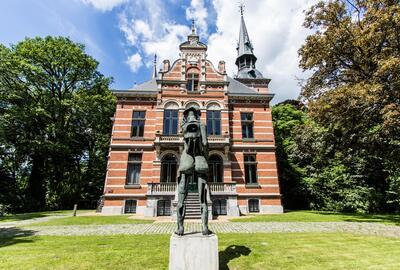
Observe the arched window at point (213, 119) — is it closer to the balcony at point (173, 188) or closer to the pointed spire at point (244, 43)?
the balcony at point (173, 188)

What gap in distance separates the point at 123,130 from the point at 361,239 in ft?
55.8

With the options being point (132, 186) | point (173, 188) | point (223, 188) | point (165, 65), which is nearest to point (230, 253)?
point (223, 188)

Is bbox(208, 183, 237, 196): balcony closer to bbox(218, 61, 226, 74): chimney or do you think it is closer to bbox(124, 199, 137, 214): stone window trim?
bbox(124, 199, 137, 214): stone window trim

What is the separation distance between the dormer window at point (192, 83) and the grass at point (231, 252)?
47.7 ft

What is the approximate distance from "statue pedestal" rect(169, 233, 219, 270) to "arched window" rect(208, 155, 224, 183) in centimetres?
1410

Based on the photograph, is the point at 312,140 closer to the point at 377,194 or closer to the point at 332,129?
the point at 332,129

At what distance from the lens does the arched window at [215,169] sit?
714 inches

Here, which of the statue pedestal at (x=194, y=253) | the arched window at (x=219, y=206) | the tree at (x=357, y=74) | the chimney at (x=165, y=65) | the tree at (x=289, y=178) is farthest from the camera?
the tree at (x=289, y=178)

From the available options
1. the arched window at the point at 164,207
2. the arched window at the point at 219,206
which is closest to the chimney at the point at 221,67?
the arched window at the point at 219,206

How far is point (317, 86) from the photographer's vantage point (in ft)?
46.2

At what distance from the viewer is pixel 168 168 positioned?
18094 millimetres

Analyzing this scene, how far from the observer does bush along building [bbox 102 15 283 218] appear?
17.4 metres

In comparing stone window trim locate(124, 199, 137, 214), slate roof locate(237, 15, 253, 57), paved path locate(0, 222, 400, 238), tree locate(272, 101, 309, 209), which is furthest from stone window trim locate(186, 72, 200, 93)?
slate roof locate(237, 15, 253, 57)

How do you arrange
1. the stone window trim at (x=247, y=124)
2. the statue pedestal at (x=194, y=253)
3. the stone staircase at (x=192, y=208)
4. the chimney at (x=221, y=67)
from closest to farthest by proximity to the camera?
the statue pedestal at (x=194, y=253) < the stone staircase at (x=192, y=208) < the stone window trim at (x=247, y=124) < the chimney at (x=221, y=67)
